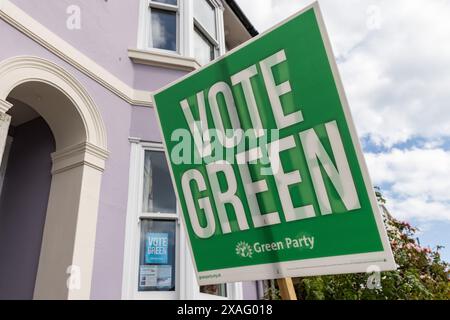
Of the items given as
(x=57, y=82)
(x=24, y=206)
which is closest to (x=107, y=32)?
(x=57, y=82)

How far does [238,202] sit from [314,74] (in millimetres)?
434

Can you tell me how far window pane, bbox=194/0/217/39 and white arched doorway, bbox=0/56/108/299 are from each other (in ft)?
9.27

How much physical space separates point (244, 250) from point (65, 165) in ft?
10.2

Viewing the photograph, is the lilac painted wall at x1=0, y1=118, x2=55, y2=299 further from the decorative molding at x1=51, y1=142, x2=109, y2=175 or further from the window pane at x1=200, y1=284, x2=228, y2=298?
the window pane at x1=200, y1=284, x2=228, y2=298

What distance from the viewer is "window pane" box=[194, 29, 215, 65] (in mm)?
5422

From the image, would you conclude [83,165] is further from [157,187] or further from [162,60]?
[162,60]

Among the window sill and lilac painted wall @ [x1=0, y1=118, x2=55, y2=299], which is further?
the window sill

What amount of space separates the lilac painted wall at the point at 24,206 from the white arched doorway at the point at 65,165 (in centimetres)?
21

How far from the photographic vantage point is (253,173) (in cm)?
99

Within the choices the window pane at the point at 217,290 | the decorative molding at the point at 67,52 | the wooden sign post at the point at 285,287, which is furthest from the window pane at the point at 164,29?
the wooden sign post at the point at 285,287

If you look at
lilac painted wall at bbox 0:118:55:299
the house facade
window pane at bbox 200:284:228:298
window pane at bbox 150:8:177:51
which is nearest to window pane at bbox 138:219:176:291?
the house facade

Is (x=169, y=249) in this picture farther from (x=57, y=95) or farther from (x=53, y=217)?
(x=57, y=95)

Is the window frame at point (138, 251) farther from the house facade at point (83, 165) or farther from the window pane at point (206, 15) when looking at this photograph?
the window pane at point (206, 15)

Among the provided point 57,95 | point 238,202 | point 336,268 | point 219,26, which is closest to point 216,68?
point 238,202
